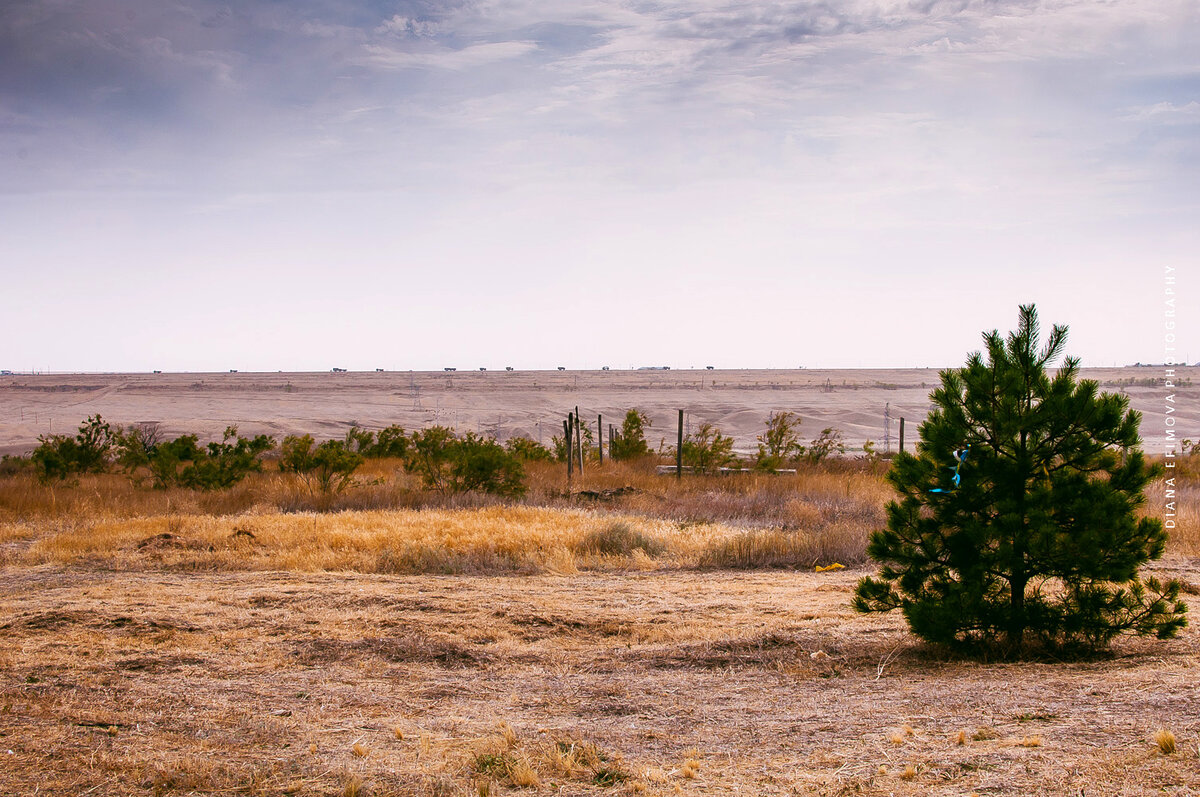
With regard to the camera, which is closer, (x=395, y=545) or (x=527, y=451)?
(x=395, y=545)

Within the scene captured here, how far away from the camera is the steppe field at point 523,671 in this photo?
379 centimetres

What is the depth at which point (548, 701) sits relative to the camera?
17.1 ft

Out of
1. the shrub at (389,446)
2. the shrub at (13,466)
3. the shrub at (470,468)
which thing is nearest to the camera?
the shrub at (470,468)

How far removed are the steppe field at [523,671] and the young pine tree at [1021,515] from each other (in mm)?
350

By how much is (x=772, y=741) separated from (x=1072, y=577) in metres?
2.97

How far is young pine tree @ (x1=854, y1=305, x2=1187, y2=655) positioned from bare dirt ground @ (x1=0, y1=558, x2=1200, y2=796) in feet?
1.18

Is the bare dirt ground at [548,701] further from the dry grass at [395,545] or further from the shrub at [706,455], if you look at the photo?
the shrub at [706,455]

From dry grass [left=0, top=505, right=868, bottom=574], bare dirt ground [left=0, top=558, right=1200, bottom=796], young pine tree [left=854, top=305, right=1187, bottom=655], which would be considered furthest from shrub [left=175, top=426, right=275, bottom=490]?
young pine tree [left=854, top=305, right=1187, bottom=655]

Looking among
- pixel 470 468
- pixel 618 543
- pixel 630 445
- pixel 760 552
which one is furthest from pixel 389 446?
pixel 760 552

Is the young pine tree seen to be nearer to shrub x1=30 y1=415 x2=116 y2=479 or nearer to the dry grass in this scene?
the dry grass

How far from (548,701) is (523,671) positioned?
846 mm

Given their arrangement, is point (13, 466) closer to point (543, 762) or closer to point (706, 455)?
point (706, 455)

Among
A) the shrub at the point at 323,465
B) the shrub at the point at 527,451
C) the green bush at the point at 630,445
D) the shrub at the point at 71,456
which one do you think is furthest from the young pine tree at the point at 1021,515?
the shrub at the point at 71,456

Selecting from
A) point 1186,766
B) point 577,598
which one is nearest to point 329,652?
point 577,598
